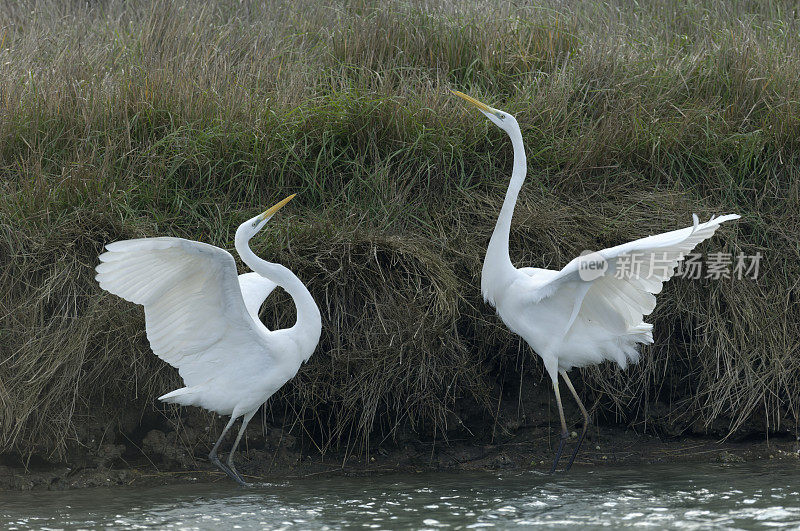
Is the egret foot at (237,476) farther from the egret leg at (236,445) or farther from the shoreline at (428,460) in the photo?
the shoreline at (428,460)

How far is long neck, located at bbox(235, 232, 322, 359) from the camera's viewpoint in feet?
13.7

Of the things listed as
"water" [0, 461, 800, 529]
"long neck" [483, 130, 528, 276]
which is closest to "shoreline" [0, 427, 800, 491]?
"water" [0, 461, 800, 529]

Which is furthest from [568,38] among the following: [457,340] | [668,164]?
[457,340]

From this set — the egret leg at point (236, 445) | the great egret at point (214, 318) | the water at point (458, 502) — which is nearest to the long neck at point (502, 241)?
the great egret at point (214, 318)

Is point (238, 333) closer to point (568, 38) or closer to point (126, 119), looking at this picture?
point (126, 119)

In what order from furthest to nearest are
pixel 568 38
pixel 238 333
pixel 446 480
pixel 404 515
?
pixel 568 38, pixel 446 480, pixel 238 333, pixel 404 515

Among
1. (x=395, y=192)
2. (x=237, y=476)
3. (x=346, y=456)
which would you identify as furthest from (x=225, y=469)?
(x=395, y=192)

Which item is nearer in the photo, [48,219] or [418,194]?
[48,219]

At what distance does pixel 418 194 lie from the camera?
5598 millimetres

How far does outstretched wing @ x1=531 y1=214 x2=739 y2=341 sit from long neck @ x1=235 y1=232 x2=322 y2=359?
114 cm

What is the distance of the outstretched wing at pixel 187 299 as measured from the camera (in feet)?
12.4

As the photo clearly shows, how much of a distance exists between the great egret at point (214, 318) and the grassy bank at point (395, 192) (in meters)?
0.48

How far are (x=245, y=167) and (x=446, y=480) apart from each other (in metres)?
2.35

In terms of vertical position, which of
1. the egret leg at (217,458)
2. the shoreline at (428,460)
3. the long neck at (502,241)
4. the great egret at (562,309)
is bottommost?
the shoreline at (428,460)
